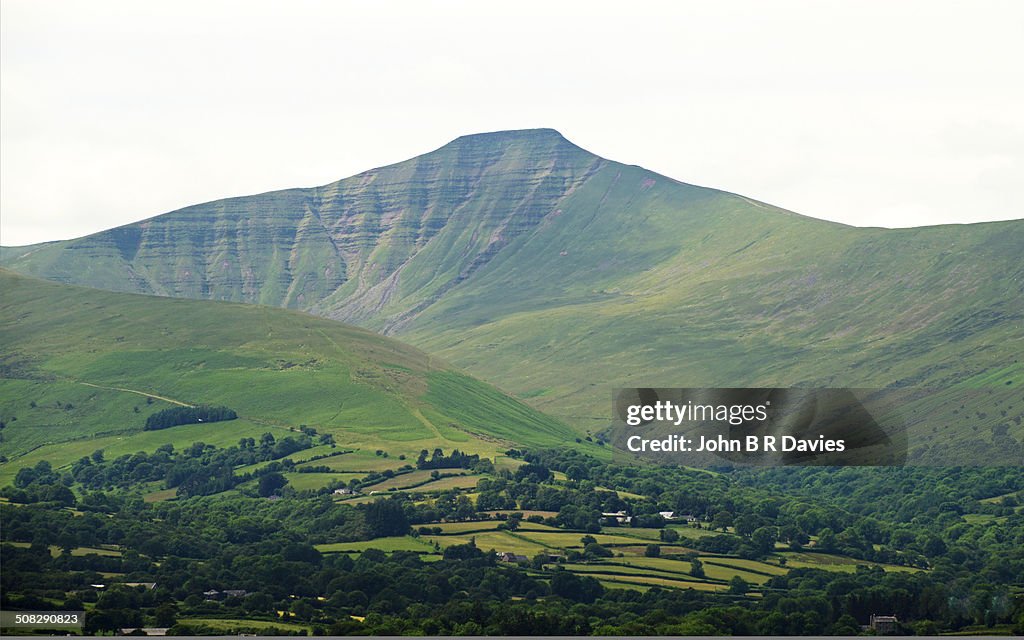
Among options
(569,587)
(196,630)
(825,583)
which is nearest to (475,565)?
(569,587)

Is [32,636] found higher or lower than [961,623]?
higher

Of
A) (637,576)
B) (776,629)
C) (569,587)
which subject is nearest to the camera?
(776,629)

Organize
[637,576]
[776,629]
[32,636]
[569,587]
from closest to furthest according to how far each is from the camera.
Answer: [32,636] → [776,629] → [569,587] → [637,576]

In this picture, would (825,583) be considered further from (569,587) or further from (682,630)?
(682,630)

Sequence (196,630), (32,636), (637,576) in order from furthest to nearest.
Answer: (637,576) < (196,630) < (32,636)

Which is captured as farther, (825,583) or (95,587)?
(825,583)

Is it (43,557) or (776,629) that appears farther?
Result: (43,557)

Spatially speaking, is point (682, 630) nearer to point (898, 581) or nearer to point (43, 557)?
point (898, 581)

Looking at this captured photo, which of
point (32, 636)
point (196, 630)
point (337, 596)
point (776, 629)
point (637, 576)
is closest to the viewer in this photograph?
point (32, 636)

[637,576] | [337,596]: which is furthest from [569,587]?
[337,596]
